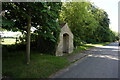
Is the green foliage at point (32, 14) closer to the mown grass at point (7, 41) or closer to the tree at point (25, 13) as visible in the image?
the tree at point (25, 13)

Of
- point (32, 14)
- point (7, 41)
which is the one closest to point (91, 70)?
point (32, 14)

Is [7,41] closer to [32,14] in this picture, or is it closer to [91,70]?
[32,14]

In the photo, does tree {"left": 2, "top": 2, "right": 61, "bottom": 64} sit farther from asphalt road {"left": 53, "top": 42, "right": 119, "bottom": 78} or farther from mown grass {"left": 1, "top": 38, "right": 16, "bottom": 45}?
mown grass {"left": 1, "top": 38, "right": 16, "bottom": 45}

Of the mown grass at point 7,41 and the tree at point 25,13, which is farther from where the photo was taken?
the mown grass at point 7,41

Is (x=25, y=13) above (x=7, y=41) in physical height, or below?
above

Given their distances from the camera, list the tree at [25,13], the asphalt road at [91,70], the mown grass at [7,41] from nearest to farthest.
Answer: the tree at [25,13], the asphalt road at [91,70], the mown grass at [7,41]

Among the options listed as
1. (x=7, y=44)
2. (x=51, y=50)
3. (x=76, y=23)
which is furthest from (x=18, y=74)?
(x=76, y=23)

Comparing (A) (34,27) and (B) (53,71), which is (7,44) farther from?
(B) (53,71)

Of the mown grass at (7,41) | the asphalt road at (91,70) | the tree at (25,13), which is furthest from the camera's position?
the mown grass at (7,41)

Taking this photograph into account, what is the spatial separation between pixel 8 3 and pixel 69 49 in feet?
26.9

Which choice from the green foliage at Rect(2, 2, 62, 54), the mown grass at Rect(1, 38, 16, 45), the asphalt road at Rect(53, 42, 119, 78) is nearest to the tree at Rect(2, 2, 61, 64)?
the green foliage at Rect(2, 2, 62, 54)

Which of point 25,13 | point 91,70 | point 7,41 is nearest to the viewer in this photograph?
point 25,13

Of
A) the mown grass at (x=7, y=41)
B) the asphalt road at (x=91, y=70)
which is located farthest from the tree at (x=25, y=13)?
the mown grass at (x=7, y=41)

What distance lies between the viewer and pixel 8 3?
192 inches
